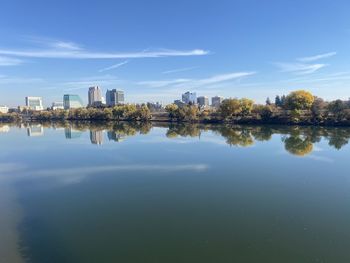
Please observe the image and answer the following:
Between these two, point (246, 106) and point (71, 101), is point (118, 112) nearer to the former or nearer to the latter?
point (246, 106)

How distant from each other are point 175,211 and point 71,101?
16143cm

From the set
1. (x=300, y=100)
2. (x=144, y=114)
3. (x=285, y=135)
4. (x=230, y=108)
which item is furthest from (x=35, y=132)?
(x=300, y=100)

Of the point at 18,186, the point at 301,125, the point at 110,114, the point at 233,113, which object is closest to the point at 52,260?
the point at 18,186

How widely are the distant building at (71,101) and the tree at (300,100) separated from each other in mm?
127765

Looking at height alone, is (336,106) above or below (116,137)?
above

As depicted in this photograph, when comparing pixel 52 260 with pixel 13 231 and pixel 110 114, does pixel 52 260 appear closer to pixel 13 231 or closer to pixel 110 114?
pixel 13 231

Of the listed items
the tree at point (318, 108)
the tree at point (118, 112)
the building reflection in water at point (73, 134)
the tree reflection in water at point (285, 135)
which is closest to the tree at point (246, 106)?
the tree at point (318, 108)

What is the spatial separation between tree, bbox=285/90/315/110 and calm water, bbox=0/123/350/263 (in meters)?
28.9

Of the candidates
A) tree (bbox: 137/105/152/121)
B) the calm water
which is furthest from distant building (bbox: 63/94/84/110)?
the calm water

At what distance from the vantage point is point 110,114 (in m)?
70.8

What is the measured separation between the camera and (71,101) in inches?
6275

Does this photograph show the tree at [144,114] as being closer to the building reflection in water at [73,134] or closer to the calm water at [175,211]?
the building reflection in water at [73,134]

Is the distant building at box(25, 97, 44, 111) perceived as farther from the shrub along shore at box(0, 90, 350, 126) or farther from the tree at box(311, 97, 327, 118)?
the tree at box(311, 97, 327, 118)

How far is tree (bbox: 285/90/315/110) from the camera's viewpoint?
43.2 metres
